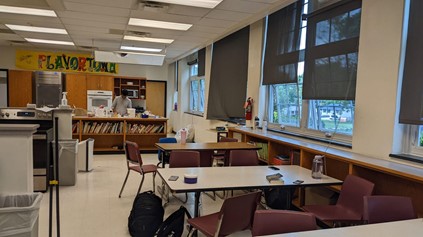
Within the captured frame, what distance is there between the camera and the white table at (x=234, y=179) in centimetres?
256

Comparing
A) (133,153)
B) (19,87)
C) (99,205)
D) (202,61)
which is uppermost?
(202,61)

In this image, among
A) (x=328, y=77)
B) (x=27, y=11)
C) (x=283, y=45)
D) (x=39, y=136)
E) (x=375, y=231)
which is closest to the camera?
(x=375, y=231)

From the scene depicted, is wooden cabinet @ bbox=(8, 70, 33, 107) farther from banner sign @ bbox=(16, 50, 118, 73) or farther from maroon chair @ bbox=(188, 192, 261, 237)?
maroon chair @ bbox=(188, 192, 261, 237)

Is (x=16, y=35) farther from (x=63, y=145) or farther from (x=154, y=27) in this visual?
(x=63, y=145)

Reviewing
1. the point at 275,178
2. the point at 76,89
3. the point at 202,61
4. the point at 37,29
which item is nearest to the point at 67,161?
the point at 275,178

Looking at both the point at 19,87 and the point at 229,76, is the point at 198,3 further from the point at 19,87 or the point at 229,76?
the point at 19,87

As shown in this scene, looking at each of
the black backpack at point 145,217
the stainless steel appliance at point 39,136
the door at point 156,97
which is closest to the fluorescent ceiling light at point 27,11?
the stainless steel appliance at point 39,136

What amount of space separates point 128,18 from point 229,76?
247 cm

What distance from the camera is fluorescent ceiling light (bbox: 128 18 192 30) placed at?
561 cm

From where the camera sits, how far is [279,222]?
177cm

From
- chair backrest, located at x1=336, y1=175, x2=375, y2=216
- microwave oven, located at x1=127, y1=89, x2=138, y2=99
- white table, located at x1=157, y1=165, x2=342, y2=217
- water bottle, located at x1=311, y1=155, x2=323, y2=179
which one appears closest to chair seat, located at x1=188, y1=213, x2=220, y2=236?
white table, located at x1=157, y1=165, x2=342, y2=217

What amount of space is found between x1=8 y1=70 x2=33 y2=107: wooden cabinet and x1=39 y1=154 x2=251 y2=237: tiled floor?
17.2ft

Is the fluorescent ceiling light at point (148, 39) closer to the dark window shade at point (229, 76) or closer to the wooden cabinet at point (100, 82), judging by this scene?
the dark window shade at point (229, 76)

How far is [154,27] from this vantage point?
5977 millimetres
